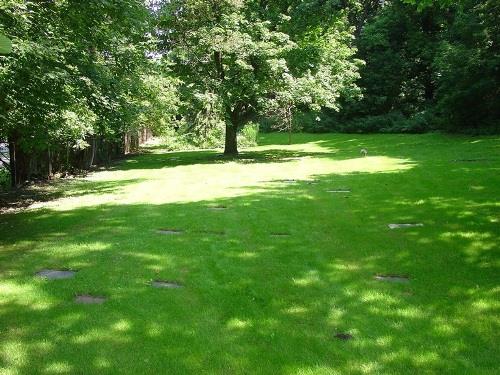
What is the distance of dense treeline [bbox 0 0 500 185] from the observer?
8516 millimetres

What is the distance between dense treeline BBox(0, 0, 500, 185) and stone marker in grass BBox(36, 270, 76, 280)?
322cm

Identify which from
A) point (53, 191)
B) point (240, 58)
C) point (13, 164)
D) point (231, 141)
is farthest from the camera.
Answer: point (231, 141)

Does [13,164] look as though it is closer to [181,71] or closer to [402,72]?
[181,71]

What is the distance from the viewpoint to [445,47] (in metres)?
26.7

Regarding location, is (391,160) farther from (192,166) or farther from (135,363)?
(135,363)

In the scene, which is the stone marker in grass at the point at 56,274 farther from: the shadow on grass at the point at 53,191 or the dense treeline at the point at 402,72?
the dense treeline at the point at 402,72

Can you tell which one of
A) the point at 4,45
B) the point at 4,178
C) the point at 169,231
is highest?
the point at 4,45

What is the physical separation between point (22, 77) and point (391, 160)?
14235mm

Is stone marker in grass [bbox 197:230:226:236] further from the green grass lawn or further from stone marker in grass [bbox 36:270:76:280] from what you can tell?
stone marker in grass [bbox 36:270:76:280]

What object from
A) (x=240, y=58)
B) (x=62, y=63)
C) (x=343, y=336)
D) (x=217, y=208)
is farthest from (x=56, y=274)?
(x=240, y=58)

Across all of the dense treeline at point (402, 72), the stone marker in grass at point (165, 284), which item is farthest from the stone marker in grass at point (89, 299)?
the dense treeline at point (402, 72)

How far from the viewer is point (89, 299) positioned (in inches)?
206

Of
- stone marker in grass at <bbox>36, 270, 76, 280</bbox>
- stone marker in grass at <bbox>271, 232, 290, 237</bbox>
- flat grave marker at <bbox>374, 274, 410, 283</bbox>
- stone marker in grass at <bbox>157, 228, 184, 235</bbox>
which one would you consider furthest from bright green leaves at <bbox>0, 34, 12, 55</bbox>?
stone marker in grass at <bbox>157, 228, 184, 235</bbox>

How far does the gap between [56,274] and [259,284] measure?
8.61 feet
